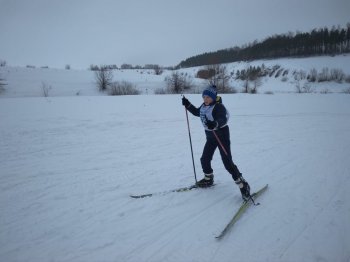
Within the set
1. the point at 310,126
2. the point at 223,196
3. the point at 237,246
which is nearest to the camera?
the point at 237,246

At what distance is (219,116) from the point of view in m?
4.21

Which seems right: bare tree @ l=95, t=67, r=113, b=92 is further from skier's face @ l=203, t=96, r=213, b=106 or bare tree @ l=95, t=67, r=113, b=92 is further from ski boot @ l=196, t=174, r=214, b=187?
skier's face @ l=203, t=96, r=213, b=106

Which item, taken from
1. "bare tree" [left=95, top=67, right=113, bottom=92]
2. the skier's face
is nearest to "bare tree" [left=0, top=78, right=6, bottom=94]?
"bare tree" [left=95, top=67, right=113, bottom=92]

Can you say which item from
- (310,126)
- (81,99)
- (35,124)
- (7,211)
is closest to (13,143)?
(35,124)

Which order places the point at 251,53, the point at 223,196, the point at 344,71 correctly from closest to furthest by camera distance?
1. the point at 223,196
2. the point at 344,71
3. the point at 251,53

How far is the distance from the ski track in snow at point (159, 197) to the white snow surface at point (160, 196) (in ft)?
0.06

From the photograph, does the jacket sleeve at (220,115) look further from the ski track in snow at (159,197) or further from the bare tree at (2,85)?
the bare tree at (2,85)

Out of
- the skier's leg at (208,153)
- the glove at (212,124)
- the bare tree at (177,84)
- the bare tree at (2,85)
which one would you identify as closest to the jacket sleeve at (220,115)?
the glove at (212,124)

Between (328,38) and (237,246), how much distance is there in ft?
228

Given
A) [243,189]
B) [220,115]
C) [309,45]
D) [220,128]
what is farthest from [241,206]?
[309,45]

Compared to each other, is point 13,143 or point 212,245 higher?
point 13,143

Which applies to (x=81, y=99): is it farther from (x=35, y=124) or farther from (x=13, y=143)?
(x=13, y=143)

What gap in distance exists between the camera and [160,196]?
15.0ft

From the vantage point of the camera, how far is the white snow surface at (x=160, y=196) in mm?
3230
